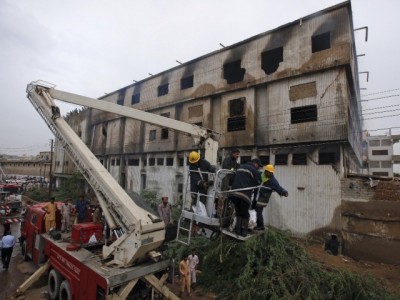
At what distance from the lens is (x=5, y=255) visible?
9875 mm

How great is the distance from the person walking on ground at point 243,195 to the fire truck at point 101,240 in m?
1.30

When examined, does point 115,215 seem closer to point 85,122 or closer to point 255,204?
point 255,204

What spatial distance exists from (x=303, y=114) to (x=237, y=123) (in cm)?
463

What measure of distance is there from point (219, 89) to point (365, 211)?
39.8 feet

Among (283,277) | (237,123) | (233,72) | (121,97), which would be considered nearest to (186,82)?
(233,72)

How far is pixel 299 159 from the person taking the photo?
49.1 ft

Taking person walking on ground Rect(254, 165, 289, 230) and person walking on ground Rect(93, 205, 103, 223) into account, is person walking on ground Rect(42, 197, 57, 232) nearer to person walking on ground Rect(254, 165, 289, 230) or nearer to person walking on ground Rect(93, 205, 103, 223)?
person walking on ground Rect(93, 205, 103, 223)

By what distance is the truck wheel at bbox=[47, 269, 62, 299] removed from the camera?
7383mm

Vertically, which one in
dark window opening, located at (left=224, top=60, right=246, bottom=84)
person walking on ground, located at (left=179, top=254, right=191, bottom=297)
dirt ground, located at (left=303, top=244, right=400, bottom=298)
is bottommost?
dirt ground, located at (left=303, top=244, right=400, bottom=298)

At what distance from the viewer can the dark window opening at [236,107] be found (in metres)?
18.1

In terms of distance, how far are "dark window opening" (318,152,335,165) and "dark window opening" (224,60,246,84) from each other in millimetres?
8117

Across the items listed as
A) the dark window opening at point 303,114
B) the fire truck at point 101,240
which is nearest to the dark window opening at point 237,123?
the dark window opening at point 303,114

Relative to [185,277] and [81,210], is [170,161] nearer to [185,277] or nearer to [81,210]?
[81,210]

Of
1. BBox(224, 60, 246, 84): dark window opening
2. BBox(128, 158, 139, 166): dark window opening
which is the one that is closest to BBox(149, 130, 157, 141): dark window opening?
BBox(128, 158, 139, 166): dark window opening
